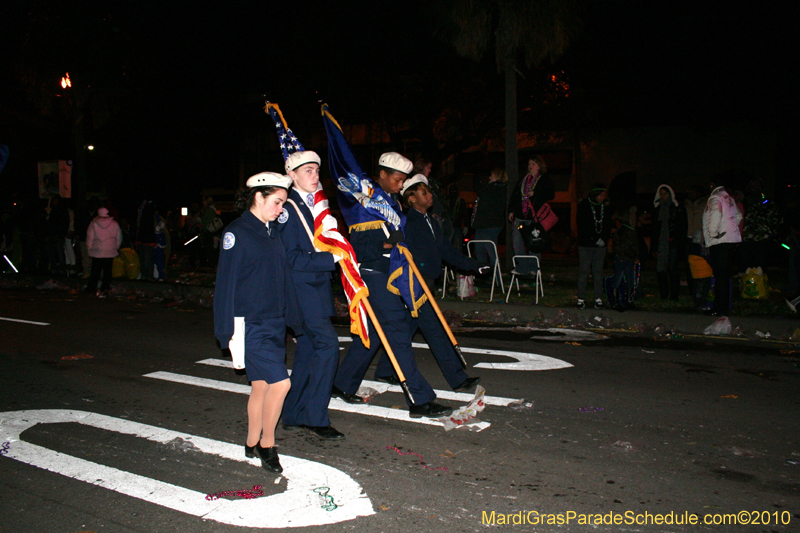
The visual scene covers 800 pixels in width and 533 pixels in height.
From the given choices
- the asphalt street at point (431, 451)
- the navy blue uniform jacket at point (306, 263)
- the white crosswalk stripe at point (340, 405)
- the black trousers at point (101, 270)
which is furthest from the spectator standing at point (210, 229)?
the navy blue uniform jacket at point (306, 263)

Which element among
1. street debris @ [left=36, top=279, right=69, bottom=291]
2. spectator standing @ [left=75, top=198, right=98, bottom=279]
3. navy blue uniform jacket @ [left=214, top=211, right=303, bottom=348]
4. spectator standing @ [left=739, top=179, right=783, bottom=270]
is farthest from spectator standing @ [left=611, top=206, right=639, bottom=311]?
street debris @ [left=36, top=279, right=69, bottom=291]

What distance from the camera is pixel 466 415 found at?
16.8ft

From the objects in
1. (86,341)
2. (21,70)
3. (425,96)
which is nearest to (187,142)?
(21,70)

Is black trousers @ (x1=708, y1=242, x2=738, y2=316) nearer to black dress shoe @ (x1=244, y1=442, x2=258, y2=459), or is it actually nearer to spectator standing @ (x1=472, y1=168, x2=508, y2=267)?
spectator standing @ (x1=472, y1=168, x2=508, y2=267)

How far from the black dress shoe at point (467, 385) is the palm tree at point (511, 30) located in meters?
7.42

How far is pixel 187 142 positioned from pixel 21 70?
15283 mm

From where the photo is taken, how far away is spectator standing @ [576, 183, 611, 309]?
32.8 ft

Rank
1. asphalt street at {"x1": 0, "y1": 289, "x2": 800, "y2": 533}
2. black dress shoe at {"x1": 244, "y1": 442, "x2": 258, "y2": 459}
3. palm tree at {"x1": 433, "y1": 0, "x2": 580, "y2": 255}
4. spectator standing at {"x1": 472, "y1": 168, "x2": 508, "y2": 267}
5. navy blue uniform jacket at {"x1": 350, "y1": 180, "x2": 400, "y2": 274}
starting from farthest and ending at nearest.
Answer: palm tree at {"x1": 433, "y1": 0, "x2": 580, "y2": 255} → spectator standing at {"x1": 472, "y1": 168, "x2": 508, "y2": 267} → navy blue uniform jacket at {"x1": 350, "y1": 180, "x2": 400, "y2": 274} → black dress shoe at {"x1": 244, "y1": 442, "x2": 258, "y2": 459} → asphalt street at {"x1": 0, "y1": 289, "x2": 800, "y2": 533}

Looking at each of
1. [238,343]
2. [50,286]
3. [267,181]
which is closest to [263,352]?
[238,343]

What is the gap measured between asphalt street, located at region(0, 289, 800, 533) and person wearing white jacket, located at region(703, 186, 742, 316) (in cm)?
→ 193

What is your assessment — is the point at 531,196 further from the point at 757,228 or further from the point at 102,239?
the point at 102,239

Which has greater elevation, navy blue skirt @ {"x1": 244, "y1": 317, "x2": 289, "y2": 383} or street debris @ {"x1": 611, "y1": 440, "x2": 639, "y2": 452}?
navy blue skirt @ {"x1": 244, "y1": 317, "x2": 289, "y2": 383}

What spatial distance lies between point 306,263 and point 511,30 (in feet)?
34.2

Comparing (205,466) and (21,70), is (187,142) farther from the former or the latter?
(205,466)
